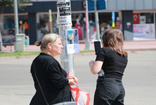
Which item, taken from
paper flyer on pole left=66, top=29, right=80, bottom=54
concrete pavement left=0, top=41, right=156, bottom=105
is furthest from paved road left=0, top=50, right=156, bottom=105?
paper flyer on pole left=66, top=29, right=80, bottom=54

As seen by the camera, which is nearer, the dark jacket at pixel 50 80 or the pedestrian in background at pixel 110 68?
the dark jacket at pixel 50 80

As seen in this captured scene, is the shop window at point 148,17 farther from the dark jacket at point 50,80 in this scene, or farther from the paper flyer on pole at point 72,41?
the dark jacket at point 50,80

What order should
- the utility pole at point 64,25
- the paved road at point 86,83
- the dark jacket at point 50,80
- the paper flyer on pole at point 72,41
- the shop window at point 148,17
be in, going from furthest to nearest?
1. the shop window at point 148,17
2. the paved road at point 86,83
3. the utility pole at point 64,25
4. the paper flyer on pole at point 72,41
5. the dark jacket at point 50,80

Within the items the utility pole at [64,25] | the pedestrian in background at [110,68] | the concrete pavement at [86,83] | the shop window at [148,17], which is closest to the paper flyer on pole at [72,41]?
the utility pole at [64,25]

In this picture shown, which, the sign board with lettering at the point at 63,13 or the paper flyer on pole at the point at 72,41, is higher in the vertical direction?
the sign board with lettering at the point at 63,13

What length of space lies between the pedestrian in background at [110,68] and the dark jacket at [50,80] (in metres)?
0.58

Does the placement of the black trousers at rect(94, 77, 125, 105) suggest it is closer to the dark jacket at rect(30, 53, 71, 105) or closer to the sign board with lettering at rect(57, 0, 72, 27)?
the dark jacket at rect(30, 53, 71, 105)

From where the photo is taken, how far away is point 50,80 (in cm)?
358

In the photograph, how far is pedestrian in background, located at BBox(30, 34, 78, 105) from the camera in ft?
11.7

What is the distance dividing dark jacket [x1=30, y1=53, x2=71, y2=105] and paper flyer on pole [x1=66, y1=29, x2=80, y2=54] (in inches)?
99.7

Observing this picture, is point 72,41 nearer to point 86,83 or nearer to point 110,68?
A: point 110,68

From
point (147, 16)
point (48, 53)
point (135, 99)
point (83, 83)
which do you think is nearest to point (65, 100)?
point (48, 53)

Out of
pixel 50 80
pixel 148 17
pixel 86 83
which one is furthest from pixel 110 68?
pixel 148 17

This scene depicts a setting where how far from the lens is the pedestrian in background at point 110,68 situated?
13.3 ft
